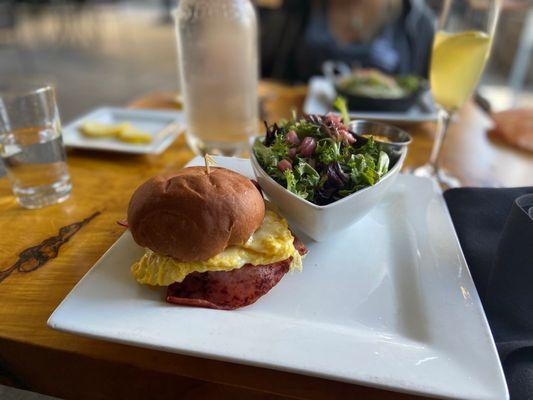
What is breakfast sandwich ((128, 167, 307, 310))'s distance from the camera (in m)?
0.48

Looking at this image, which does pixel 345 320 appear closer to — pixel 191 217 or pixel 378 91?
pixel 191 217

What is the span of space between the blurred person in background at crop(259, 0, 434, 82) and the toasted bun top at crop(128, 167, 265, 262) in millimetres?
1628

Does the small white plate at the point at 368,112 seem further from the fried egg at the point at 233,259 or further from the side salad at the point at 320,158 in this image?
the fried egg at the point at 233,259

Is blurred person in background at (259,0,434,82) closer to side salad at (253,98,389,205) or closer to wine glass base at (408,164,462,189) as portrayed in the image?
wine glass base at (408,164,462,189)

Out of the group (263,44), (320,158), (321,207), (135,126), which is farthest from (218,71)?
(263,44)

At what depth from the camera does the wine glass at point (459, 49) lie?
82cm

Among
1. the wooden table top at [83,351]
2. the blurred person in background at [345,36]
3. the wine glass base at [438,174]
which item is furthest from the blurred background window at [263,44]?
the wooden table top at [83,351]

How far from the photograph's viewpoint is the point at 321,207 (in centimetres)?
53

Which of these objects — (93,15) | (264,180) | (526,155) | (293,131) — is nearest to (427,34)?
(526,155)

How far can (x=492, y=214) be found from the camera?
27.8 inches

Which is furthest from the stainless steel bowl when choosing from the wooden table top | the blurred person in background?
the blurred person in background

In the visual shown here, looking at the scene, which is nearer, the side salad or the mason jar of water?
the side salad

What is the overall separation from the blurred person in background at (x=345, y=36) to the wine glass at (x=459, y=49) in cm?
110

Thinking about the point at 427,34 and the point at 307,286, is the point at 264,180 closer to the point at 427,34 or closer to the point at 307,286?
the point at 307,286
